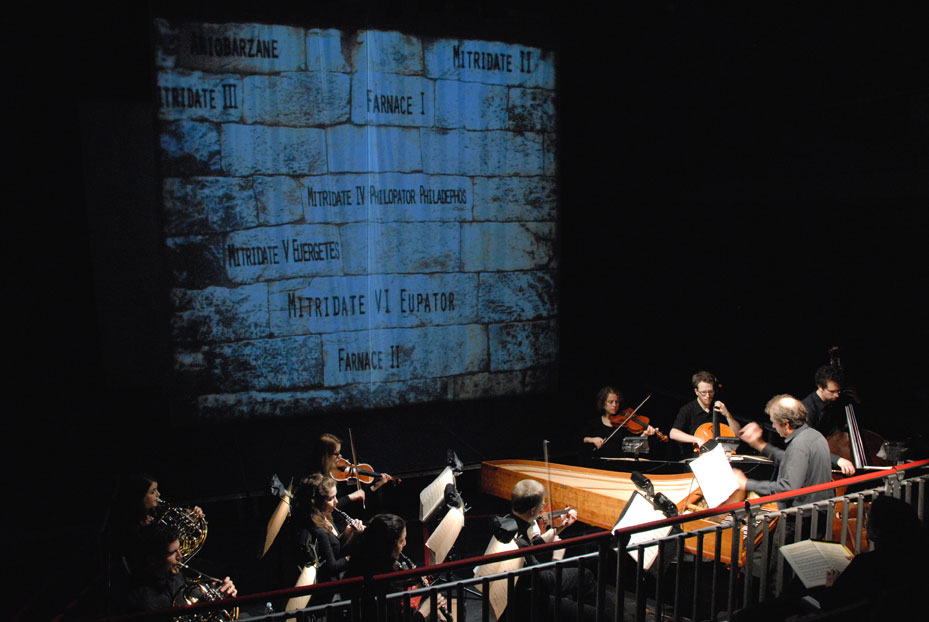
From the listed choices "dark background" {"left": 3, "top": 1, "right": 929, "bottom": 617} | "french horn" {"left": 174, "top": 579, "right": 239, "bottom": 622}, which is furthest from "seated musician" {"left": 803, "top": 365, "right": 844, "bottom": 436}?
"french horn" {"left": 174, "top": 579, "right": 239, "bottom": 622}

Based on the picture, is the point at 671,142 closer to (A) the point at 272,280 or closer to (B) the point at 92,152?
(A) the point at 272,280

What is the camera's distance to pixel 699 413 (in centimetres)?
506

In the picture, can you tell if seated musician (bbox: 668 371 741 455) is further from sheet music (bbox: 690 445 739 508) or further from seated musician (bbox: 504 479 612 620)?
→ seated musician (bbox: 504 479 612 620)

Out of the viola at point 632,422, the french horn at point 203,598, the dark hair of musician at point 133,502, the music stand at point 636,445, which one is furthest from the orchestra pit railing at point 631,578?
the viola at point 632,422

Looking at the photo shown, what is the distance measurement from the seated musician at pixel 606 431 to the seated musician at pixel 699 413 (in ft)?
0.69

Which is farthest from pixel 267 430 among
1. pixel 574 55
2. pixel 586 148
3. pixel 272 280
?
pixel 574 55

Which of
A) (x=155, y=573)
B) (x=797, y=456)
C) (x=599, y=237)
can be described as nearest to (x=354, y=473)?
(x=155, y=573)

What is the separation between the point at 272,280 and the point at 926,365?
219 inches

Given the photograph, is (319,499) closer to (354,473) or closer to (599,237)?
(354,473)

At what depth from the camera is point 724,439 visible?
455cm

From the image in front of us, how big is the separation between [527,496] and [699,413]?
7.44 ft

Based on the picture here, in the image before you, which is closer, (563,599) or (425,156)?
(563,599)

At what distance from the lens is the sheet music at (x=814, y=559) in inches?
117

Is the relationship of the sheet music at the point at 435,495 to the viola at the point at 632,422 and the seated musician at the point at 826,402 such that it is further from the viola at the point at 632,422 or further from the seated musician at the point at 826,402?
the seated musician at the point at 826,402
